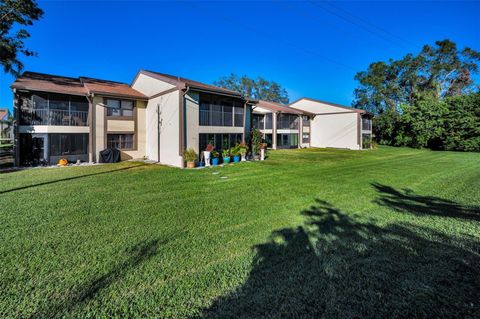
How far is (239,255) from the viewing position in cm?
370

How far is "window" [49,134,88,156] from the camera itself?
1453 cm

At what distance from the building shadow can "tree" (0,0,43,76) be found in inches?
876

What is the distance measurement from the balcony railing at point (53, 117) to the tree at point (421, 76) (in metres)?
39.1

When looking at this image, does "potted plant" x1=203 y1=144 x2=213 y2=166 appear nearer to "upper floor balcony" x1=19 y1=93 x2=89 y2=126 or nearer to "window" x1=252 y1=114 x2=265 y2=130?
"upper floor balcony" x1=19 y1=93 x2=89 y2=126

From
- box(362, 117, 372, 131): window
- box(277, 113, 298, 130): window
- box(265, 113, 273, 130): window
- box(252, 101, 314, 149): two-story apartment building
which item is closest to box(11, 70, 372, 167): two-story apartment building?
box(252, 101, 314, 149): two-story apartment building

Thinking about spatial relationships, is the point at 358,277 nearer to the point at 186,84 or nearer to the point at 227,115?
the point at 186,84

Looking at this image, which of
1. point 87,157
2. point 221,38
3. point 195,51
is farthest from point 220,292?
point 195,51

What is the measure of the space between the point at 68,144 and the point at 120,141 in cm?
301

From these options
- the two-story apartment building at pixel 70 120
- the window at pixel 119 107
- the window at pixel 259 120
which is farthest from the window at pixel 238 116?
the window at pixel 259 120

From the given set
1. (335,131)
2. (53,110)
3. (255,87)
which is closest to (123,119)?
(53,110)

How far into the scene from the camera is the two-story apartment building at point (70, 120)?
13953 mm

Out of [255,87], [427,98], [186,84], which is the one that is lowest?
[186,84]

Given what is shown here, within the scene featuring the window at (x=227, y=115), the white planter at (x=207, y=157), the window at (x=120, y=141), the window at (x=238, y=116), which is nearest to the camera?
the white planter at (x=207, y=157)

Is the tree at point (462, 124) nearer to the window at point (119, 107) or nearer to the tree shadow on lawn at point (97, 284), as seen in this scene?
the window at point (119, 107)
